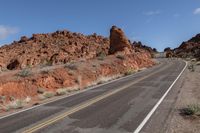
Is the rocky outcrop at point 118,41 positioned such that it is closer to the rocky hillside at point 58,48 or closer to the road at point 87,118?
the rocky hillside at point 58,48

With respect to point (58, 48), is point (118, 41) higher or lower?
lower

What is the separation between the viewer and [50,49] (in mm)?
77500

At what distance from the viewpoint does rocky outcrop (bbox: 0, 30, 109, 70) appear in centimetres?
6831

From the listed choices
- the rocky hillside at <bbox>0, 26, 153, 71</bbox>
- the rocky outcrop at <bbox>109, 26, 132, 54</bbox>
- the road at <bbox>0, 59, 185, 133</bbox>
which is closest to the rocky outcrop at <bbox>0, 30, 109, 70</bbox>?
the rocky hillside at <bbox>0, 26, 153, 71</bbox>

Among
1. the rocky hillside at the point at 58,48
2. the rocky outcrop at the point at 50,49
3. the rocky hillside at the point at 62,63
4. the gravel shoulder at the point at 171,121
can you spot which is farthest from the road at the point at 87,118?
the rocky outcrop at the point at 50,49

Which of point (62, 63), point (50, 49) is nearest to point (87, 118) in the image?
point (62, 63)

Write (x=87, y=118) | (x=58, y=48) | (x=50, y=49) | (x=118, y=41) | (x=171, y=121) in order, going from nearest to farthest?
(x=171, y=121), (x=87, y=118), (x=118, y=41), (x=50, y=49), (x=58, y=48)

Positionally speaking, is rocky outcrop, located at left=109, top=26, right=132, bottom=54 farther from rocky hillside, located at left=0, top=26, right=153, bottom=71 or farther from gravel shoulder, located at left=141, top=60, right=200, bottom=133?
gravel shoulder, located at left=141, top=60, right=200, bottom=133

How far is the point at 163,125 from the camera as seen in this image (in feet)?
33.0

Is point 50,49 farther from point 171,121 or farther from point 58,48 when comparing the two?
point 171,121

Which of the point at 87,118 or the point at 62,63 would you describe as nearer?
the point at 87,118

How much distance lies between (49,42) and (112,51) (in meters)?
29.7

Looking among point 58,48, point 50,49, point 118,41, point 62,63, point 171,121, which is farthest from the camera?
point 58,48

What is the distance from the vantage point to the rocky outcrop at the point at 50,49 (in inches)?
2689
